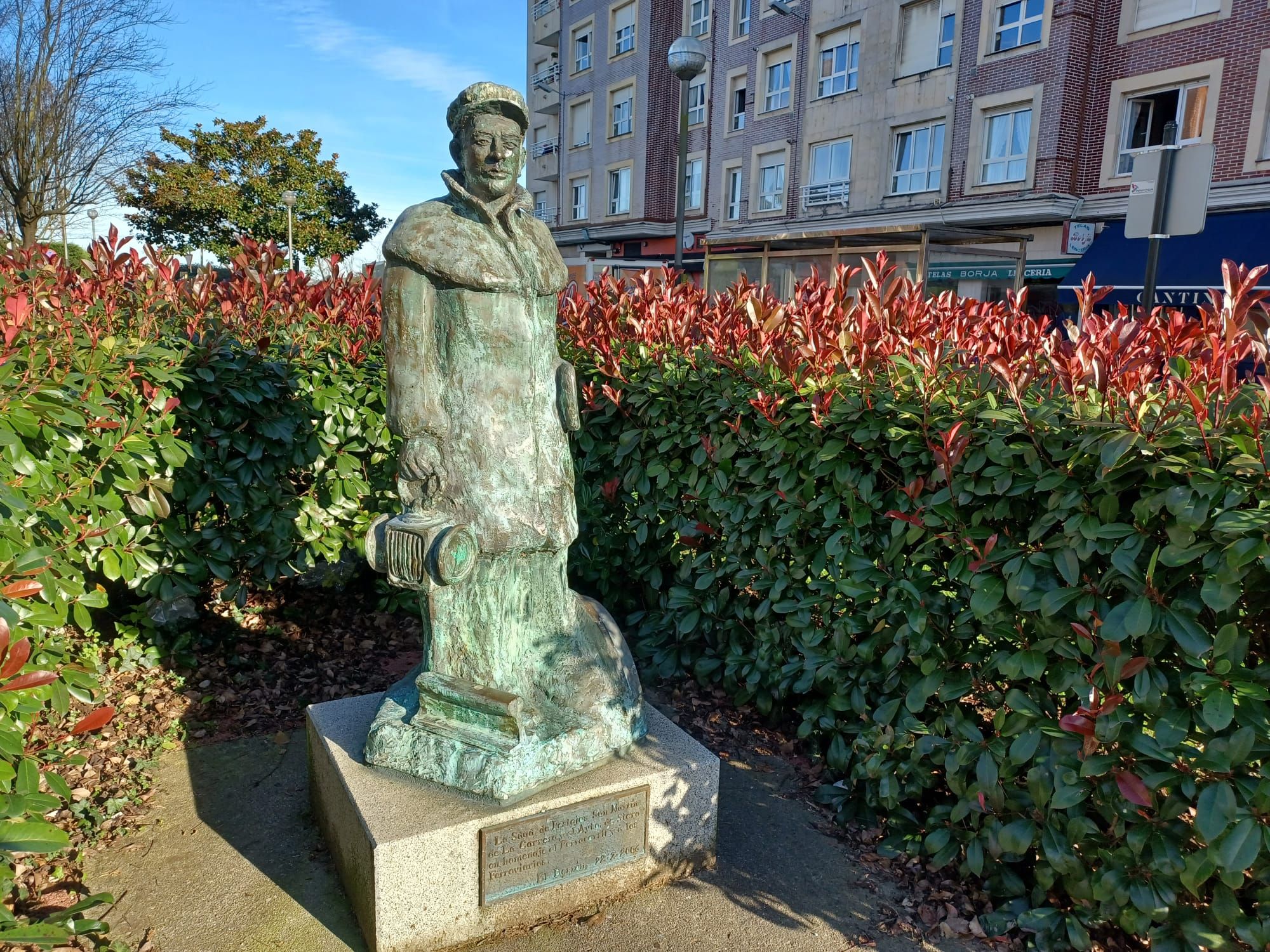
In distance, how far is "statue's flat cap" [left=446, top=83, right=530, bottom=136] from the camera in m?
2.65

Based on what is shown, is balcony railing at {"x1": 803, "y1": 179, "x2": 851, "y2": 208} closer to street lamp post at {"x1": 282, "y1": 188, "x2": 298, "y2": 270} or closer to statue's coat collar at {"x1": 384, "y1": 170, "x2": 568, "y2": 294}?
street lamp post at {"x1": 282, "y1": 188, "x2": 298, "y2": 270}

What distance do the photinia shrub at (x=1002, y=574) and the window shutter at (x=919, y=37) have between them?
1881 cm

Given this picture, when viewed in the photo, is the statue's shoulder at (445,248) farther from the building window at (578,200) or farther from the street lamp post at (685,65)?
the building window at (578,200)

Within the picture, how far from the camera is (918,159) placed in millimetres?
20594

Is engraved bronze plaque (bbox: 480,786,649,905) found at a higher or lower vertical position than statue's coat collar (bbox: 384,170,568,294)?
lower

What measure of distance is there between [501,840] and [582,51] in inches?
1385

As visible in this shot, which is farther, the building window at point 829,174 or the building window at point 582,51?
the building window at point 582,51

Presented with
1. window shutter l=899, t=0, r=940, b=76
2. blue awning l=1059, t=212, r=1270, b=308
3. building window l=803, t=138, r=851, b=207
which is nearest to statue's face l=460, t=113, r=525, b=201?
blue awning l=1059, t=212, r=1270, b=308

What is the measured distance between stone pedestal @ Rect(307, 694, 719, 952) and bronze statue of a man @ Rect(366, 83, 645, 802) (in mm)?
87

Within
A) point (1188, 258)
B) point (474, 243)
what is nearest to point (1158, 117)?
point (1188, 258)

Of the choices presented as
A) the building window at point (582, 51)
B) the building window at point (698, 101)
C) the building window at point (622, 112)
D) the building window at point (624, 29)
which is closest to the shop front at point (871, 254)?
the building window at point (698, 101)

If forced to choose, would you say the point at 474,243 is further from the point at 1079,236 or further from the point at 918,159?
the point at 918,159

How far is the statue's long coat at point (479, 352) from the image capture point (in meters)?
2.71

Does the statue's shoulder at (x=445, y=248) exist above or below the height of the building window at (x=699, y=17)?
below
